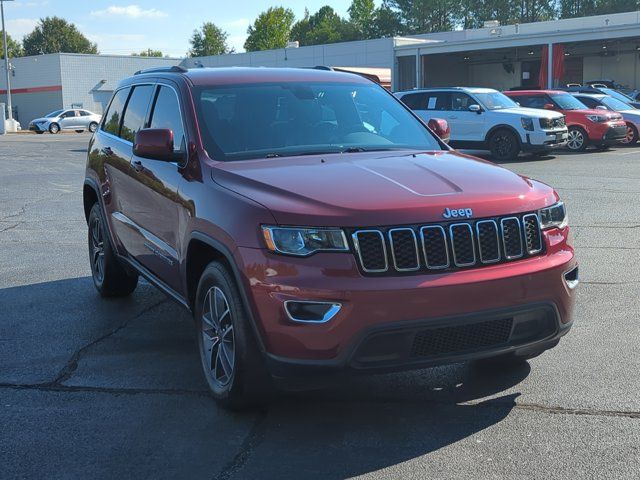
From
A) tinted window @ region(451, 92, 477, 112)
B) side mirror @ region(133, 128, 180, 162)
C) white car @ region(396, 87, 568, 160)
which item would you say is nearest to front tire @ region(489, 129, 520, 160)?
white car @ region(396, 87, 568, 160)

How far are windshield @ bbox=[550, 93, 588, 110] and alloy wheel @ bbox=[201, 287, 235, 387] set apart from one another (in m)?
20.1

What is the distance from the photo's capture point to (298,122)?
5246 millimetres

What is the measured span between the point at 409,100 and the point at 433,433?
739 inches

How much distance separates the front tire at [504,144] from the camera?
67.2 ft

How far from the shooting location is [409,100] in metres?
22.1

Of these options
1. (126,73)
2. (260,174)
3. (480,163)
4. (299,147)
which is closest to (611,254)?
(480,163)

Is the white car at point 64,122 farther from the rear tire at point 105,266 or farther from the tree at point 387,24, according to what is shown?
the tree at point 387,24

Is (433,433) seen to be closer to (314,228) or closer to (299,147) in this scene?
(314,228)

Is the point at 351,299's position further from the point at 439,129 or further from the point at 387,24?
the point at 387,24

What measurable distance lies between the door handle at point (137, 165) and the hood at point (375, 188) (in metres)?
1.21

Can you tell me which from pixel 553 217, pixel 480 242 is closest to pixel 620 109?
pixel 553 217

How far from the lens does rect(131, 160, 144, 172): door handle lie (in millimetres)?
5672

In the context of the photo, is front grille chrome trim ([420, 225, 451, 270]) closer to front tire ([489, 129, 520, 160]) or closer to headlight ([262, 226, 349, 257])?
headlight ([262, 226, 349, 257])

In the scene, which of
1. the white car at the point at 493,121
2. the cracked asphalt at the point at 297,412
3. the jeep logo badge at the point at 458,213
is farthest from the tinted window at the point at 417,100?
the jeep logo badge at the point at 458,213
